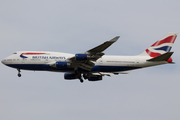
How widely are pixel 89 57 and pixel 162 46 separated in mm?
15004

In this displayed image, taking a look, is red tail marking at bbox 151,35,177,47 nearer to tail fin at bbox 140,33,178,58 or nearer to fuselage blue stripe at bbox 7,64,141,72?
tail fin at bbox 140,33,178,58

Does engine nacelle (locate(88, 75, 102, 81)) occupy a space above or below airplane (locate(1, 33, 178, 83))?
below

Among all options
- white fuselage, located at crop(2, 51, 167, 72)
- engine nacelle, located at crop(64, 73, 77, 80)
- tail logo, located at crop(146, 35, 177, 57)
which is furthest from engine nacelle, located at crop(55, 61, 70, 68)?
tail logo, located at crop(146, 35, 177, 57)

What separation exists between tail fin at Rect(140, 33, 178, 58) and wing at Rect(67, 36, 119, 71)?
10435mm

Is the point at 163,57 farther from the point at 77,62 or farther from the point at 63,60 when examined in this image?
the point at 63,60

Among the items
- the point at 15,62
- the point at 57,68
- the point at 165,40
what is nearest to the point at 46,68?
the point at 57,68

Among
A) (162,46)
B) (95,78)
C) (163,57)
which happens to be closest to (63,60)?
(95,78)

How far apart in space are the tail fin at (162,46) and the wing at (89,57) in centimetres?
1044

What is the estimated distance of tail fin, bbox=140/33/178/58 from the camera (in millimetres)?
54688

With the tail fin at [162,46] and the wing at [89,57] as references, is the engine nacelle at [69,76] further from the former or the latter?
the tail fin at [162,46]

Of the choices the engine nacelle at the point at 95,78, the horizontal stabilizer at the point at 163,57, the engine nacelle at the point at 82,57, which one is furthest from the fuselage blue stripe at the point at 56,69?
the engine nacelle at the point at 95,78

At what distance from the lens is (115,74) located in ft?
183

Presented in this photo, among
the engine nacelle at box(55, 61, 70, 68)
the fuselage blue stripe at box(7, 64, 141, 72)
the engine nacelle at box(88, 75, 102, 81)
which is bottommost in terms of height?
the engine nacelle at box(88, 75, 102, 81)

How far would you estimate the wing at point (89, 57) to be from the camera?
1744 inches
